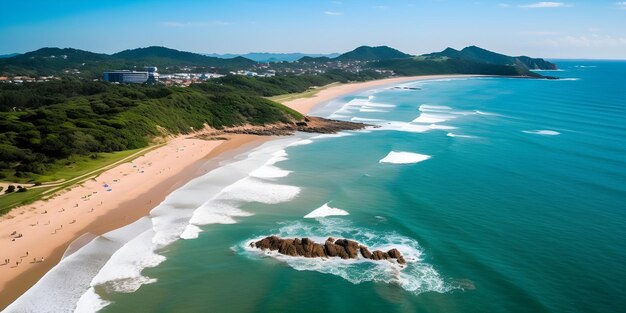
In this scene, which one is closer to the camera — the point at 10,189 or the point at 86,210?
the point at 86,210

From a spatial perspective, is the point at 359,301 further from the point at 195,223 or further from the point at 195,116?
the point at 195,116

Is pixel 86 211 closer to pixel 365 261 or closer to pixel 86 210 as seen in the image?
pixel 86 210

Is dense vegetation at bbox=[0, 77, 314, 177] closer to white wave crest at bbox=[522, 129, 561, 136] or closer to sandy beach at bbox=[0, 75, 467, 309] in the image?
sandy beach at bbox=[0, 75, 467, 309]

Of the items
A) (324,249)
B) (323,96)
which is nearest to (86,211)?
(324,249)

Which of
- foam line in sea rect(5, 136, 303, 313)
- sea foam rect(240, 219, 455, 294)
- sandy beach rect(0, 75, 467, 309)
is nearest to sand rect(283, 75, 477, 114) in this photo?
sandy beach rect(0, 75, 467, 309)

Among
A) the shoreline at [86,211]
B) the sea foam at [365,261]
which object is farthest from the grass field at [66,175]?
the sea foam at [365,261]

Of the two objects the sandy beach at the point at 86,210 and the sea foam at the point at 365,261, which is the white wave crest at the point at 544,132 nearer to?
the sandy beach at the point at 86,210

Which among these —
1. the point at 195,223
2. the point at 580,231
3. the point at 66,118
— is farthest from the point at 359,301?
the point at 66,118
